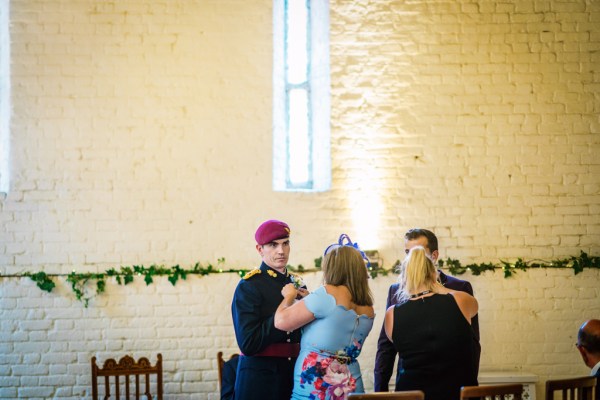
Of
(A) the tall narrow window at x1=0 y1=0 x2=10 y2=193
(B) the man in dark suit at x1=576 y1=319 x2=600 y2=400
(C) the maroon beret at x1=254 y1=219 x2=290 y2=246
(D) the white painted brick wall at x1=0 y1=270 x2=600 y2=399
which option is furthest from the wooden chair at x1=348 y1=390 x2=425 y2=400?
(A) the tall narrow window at x1=0 y1=0 x2=10 y2=193

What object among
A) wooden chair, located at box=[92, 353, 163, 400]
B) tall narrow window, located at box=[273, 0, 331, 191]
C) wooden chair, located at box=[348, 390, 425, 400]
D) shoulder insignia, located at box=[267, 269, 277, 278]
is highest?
tall narrow window, located at box=[273, 0, 331, 191]

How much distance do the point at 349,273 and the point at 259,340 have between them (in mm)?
545

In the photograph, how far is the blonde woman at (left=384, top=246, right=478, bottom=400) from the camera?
3.29m

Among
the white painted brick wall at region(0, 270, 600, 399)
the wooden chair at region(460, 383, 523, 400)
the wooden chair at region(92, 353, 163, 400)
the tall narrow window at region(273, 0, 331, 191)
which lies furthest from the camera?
the tall narrow window at region(273, 0, 331, 191)

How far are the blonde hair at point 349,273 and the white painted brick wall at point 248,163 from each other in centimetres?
230

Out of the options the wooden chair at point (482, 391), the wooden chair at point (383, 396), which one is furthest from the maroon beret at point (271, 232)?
the wooden chair at point (482, 391)

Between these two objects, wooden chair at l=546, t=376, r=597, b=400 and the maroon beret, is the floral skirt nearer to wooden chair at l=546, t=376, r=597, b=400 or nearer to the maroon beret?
the maroon beret

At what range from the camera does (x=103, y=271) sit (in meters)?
5.50

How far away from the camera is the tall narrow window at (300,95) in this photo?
579 centimetres

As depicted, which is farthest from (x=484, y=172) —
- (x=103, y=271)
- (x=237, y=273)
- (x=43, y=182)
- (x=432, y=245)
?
(x=43, y=182)

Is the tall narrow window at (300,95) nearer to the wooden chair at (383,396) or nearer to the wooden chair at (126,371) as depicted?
the wooden chair at (126,371)

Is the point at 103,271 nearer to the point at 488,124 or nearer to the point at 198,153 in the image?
the point at 198,153

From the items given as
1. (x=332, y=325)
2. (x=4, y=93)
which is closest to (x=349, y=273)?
(x=332, y=325)

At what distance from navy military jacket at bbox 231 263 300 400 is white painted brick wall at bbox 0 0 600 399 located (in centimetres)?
204
